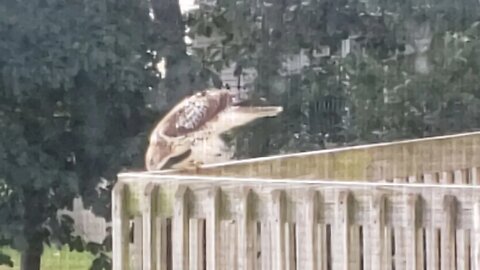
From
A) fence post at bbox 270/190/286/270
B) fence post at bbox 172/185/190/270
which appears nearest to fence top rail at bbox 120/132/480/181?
fence post at bbox 172/185/190/270

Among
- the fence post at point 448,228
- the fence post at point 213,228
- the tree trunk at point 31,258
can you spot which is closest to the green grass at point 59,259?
the tree trunk at point 31,258

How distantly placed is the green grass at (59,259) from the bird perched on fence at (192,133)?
392 millimetres

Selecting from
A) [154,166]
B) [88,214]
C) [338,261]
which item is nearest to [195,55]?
[88,214]

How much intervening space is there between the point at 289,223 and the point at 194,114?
0.87ft

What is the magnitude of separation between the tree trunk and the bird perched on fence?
16.5 inches

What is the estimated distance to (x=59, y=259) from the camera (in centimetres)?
171

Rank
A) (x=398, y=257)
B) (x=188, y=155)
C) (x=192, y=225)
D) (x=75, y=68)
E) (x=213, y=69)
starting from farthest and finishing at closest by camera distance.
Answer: (x=213, y=69), (x=75, y=68), (x=188, y=155), (x=192, y=225), (x=398, y=257)

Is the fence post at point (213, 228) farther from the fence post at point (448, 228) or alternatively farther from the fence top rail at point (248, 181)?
the fence post at point (448, 228)

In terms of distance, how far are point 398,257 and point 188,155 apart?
14.7 inches

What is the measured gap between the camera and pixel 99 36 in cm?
173

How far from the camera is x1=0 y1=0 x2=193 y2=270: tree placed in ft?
5.54

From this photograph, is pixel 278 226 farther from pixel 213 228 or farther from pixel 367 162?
pixel 367 162

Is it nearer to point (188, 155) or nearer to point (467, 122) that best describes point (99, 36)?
point (188, 155)

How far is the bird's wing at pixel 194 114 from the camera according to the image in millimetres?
1299
